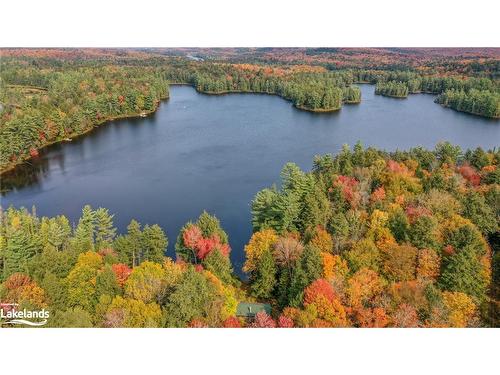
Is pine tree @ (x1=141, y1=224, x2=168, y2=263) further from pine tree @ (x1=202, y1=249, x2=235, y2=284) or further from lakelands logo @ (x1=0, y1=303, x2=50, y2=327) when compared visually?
lakelands logo @ (x1=0, y1=303, x2=50, y2=327)

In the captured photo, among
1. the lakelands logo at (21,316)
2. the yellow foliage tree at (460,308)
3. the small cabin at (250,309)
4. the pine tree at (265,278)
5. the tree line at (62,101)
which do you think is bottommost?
the small cabin at (250,309)

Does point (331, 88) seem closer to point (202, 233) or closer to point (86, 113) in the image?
point (86, 113)

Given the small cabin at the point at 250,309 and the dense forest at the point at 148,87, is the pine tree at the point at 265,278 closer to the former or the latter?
the small cabin at the point at 250,309

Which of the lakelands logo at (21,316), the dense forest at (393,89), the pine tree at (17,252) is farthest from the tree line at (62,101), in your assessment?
the dense forest at (393,89)

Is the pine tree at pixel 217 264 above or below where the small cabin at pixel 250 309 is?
above

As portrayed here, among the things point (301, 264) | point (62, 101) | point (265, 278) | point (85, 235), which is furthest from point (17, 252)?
point (62, 101)

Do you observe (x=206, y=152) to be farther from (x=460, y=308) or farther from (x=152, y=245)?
(x=460, y=308)
